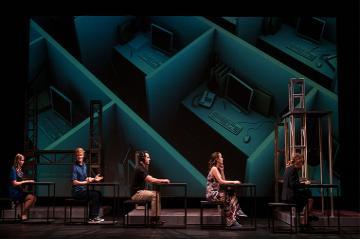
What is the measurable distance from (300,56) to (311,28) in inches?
23.0

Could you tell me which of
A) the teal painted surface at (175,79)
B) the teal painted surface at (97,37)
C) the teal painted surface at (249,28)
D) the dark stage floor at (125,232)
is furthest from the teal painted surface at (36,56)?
the teal painted surface at (249,28)

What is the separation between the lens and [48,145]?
7.96m

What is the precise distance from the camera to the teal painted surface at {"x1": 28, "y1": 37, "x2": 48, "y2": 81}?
322 inches

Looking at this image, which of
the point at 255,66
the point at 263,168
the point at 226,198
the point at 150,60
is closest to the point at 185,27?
the point at 150,60

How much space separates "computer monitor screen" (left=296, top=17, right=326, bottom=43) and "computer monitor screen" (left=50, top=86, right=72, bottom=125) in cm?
427

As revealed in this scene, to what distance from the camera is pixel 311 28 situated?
8.23 m

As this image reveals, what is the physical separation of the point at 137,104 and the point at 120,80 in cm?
53

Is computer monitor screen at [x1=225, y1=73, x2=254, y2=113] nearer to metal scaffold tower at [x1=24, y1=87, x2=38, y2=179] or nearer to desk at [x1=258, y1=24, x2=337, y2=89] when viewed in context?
desk at [x1=258, y1=24, x2=337, y2=89]

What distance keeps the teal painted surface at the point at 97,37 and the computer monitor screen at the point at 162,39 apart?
1.88ft

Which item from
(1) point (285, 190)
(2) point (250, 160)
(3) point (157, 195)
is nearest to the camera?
(1) point (285, 190)

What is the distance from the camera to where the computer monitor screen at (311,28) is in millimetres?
8188

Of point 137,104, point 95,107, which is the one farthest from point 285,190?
point 95,107

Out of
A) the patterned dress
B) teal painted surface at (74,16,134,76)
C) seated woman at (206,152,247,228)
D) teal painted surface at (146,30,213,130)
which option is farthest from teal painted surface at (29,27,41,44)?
the patterned dress

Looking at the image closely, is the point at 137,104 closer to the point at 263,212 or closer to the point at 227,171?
the point at 227,171
